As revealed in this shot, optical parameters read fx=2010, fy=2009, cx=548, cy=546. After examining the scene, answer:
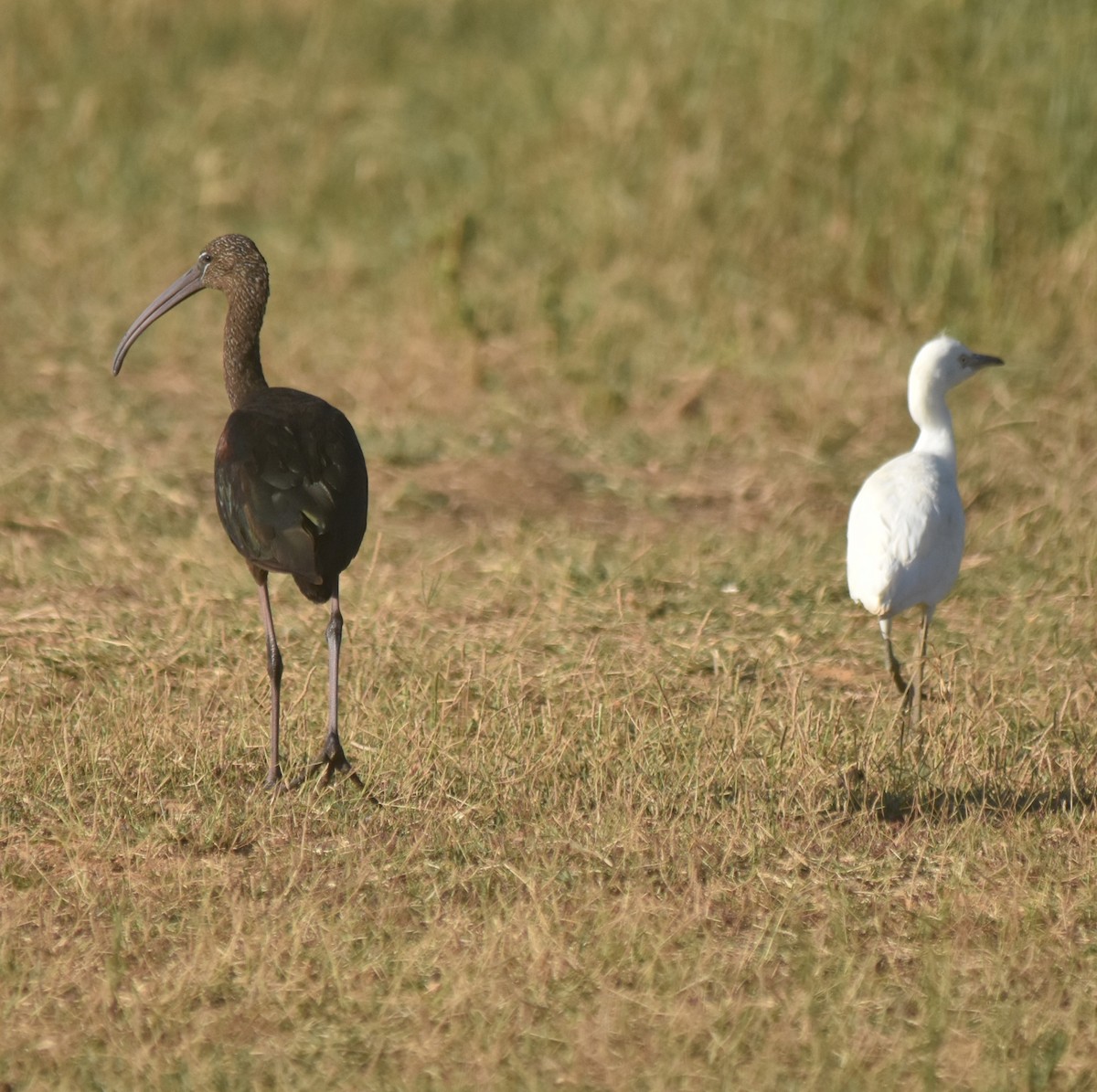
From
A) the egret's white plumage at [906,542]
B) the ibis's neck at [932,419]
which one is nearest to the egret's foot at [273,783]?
the egret's white plumage at [906,542]

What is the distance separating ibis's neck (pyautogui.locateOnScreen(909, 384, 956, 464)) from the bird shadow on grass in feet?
4.57

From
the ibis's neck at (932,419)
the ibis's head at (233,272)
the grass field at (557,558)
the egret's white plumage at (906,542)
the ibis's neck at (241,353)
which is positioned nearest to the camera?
the grass field at (557,558)

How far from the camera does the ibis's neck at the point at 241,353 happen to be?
5.86 meters

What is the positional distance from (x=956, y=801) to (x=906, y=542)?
74cm

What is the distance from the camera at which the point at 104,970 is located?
4.14m

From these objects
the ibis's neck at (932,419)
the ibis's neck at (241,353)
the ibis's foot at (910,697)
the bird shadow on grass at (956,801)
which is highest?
the ibis's neck at (241,353)

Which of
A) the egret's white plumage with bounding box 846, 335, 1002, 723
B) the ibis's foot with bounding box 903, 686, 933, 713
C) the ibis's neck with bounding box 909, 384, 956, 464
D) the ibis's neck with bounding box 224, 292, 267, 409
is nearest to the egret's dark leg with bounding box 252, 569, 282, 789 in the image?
the ibis's neck with bounding box 224, 292, 267, 409

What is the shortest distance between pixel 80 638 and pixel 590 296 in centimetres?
447

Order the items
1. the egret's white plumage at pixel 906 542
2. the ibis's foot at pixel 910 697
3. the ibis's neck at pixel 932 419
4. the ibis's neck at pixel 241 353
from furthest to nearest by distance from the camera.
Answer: the ibis's neck at pixel 932 419 < the ibis's neck at pixel 241 353 < the ibis's foot at pixel 910 697 < the egret's white plumage at pixel 906 542

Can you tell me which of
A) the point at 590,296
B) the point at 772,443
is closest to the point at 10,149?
the point at 590,296

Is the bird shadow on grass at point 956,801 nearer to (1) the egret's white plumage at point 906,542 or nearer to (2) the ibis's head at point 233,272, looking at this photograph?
(1) the egret's white plumage at point 906,542

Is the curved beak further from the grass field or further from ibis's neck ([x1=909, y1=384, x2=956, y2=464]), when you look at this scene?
ibis's neck ([x1=909, y1=384, x2=956, y2=464])

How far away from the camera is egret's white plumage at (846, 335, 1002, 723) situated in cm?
540

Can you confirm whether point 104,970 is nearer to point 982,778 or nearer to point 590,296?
point 982,778
